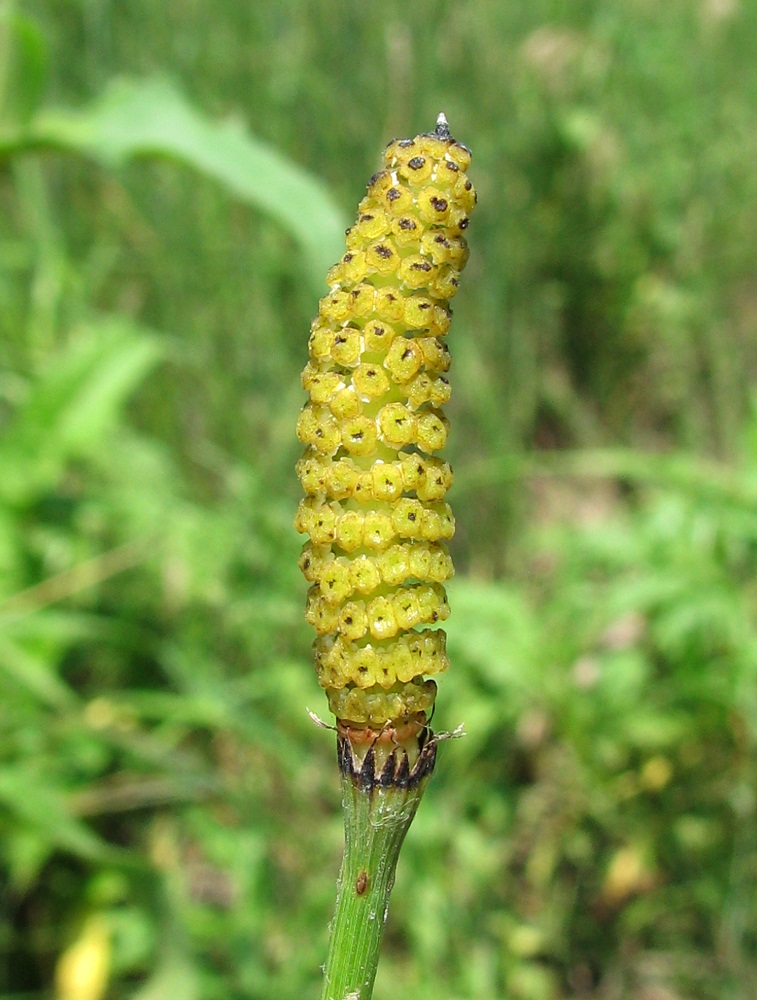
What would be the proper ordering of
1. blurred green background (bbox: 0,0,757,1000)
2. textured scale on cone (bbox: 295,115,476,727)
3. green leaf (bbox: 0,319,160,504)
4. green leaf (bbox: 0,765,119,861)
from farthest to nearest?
green leaf (bbox: 0,319,160,504) < blurred green background (bbox: 0,0,757,1000) < green leaf (bbox: 0,765,119,861) < textured scale on cone (bbox: 295,115,476,727)

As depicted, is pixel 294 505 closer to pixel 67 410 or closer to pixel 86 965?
pixel 67 410

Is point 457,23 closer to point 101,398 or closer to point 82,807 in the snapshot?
point 101,398

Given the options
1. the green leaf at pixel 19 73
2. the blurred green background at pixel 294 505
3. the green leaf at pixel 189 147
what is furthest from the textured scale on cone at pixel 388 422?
the green leaf at pixel 19 73

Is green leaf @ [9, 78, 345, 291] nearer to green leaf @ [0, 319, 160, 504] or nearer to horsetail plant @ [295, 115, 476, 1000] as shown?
green leaf @ [0, 319, 160, 504]

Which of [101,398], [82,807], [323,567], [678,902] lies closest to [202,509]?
[101,398]

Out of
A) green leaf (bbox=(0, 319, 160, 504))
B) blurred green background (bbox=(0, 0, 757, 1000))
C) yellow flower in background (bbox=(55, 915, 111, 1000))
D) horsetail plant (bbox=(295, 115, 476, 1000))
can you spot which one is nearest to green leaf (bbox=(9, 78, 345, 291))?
blurred green background (bbox=(0, 0, 757, 1000))

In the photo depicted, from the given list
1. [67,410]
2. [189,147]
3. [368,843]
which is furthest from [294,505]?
[368,843]

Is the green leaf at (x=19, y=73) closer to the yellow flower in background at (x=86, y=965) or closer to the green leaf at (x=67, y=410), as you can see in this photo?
the green leaf at (x=67, y=410)
